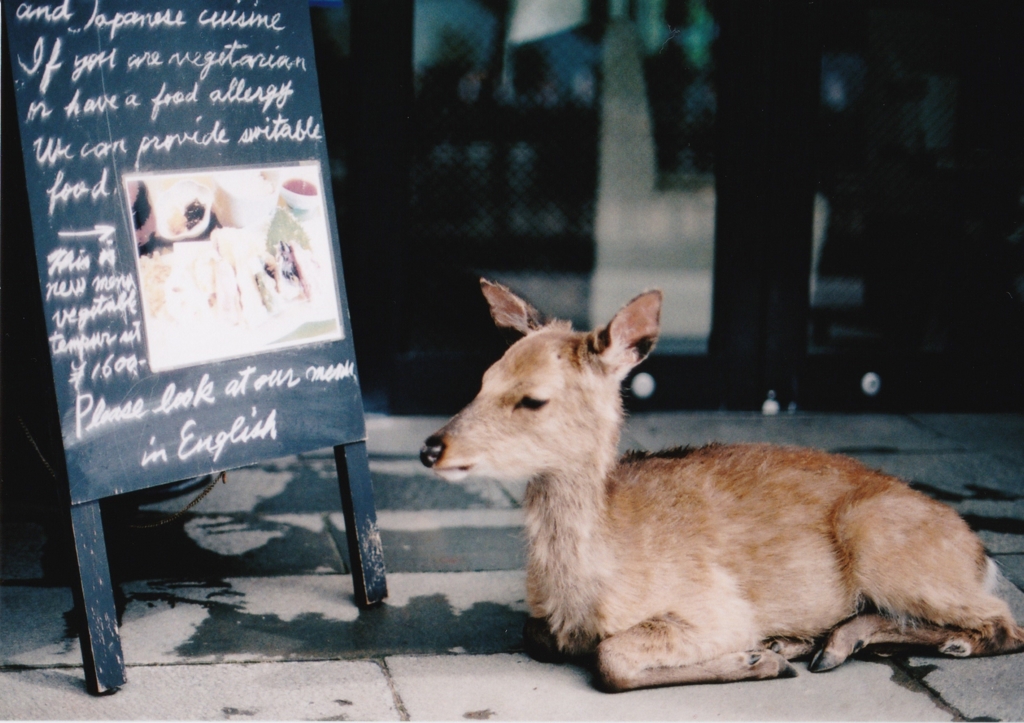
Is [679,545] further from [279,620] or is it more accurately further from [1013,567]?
[1013,567]

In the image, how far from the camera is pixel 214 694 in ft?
10.8

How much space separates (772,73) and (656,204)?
1027mm

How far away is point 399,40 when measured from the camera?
19.6 ft

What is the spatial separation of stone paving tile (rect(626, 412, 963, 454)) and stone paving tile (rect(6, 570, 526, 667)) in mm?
1995


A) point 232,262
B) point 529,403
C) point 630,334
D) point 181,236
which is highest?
point 181,236

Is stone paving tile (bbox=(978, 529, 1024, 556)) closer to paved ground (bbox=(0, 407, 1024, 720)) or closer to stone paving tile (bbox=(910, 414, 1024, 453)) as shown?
paved ground (bbox=(0, 407, 1024, 720))

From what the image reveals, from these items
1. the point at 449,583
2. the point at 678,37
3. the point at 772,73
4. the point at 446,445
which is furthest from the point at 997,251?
the point at 446,445

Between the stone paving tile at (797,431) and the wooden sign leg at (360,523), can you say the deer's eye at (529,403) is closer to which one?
Result: the wooden sign leg at (360,523)

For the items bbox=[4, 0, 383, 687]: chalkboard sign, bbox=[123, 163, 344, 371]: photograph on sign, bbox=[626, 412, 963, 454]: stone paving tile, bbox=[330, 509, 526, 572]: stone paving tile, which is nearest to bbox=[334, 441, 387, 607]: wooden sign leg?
bbox=[4, 0, 383, 687]: chalkboard sign

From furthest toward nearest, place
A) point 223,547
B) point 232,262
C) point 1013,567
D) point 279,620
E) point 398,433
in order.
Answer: point 398,433
point 223,547
point 1013,567
point 279,620
point 232,262

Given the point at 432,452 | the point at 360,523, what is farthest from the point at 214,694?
the point at 432,452

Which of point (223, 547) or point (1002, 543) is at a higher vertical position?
point (223, 547)

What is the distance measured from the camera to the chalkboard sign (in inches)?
129

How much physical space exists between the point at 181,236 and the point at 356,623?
60.7 inches
